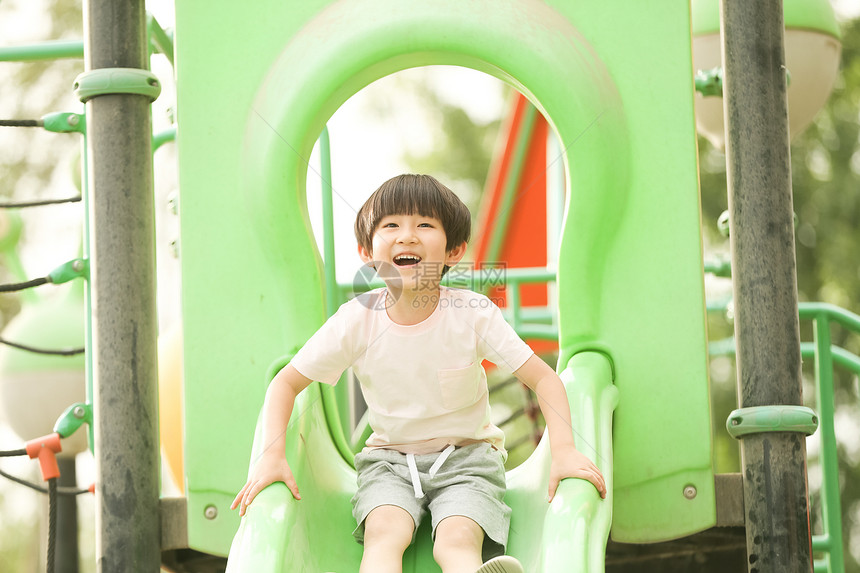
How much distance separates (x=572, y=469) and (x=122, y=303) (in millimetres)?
1050

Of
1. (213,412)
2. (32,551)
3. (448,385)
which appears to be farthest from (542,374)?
(32,551)

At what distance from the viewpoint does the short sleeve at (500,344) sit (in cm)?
216

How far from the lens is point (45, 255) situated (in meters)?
10.3

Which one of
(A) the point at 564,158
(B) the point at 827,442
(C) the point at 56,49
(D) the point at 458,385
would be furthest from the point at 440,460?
(C) the point at 56,49

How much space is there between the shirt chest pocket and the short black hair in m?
0.27

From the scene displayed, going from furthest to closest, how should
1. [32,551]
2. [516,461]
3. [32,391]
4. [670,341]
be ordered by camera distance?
[32,551], [516,461], [32,391], [670,341]

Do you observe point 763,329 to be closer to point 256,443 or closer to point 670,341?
point 670,341

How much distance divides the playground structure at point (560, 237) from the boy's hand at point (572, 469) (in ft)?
0.71

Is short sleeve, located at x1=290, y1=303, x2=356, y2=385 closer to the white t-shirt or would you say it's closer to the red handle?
the white t-shirt

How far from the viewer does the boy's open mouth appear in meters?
2.21

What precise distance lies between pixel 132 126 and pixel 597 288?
1118 mm

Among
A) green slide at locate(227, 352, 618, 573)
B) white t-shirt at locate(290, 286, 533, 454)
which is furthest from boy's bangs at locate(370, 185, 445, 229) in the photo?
green slide at locate(227, 352, 618, 573)

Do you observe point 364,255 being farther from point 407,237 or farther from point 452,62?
point 452,62

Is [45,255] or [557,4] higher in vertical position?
[45,255]
